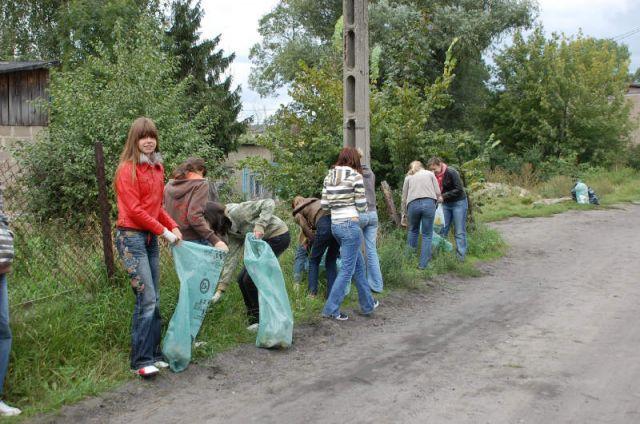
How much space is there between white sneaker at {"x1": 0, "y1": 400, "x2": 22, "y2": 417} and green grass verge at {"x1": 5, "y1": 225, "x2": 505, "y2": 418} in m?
0.06

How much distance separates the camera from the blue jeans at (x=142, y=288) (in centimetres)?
502

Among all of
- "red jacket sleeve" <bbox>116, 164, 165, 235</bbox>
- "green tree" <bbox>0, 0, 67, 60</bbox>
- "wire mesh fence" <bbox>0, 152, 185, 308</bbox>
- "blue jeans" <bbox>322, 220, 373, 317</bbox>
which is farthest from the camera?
"green tree" <bbox>0, 0, 67, 60</bbox>

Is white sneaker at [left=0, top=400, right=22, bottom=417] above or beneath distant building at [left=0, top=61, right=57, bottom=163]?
beneath

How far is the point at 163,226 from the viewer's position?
16.9 ft

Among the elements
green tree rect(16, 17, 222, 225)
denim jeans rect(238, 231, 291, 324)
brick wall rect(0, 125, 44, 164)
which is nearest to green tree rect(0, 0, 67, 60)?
brick wall rect(0, 125, 44, 164)

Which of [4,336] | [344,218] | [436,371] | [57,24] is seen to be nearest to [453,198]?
[344,218]

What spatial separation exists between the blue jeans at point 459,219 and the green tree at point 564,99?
2092 centimetres

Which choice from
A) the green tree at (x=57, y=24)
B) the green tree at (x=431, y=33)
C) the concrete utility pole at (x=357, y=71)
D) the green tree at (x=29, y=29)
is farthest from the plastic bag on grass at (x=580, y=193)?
the green tree at (x=29, y=29)

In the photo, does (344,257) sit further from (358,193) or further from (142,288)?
(142,288)

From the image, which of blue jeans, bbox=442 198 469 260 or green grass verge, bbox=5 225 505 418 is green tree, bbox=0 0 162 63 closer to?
blue jeans, bbox=442 198 469 260

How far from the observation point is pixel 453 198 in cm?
1068

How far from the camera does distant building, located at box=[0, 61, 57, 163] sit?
17.5 meters

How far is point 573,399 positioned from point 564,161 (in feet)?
85.8

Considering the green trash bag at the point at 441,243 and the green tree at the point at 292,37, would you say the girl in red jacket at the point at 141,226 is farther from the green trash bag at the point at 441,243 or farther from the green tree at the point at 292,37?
the green tree at the point at 292,37
